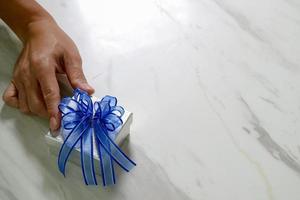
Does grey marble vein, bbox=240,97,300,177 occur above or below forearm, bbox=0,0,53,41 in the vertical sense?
above

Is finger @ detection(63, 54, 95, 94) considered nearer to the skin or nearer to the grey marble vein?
the skin

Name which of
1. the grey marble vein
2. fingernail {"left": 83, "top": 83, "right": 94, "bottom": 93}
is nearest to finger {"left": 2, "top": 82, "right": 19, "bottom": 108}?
fingernail {"left": 83, "top": 83, "right": 94, "bottom": 93}

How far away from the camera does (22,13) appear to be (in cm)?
66

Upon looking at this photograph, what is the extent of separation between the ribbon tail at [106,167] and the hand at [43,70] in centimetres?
9

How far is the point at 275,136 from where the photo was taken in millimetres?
586

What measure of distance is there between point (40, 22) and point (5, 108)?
0.49 ft

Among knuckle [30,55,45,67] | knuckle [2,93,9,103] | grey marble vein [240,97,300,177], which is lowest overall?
knuckle [2,93,9,103]

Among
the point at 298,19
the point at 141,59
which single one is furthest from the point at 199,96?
the point at 298,19

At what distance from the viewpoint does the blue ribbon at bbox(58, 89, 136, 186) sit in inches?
19.9

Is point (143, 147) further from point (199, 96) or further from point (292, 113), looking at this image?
point (292, 113)

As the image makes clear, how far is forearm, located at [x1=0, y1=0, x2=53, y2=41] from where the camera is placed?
2.15ft

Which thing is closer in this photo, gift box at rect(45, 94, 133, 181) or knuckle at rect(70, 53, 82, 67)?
gift box at rect(45, 94, 133, 181)

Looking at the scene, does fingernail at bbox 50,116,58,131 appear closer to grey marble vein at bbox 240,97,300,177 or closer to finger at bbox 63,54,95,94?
finger at bbox 63,54,95,94

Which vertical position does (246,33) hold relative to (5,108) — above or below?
above
